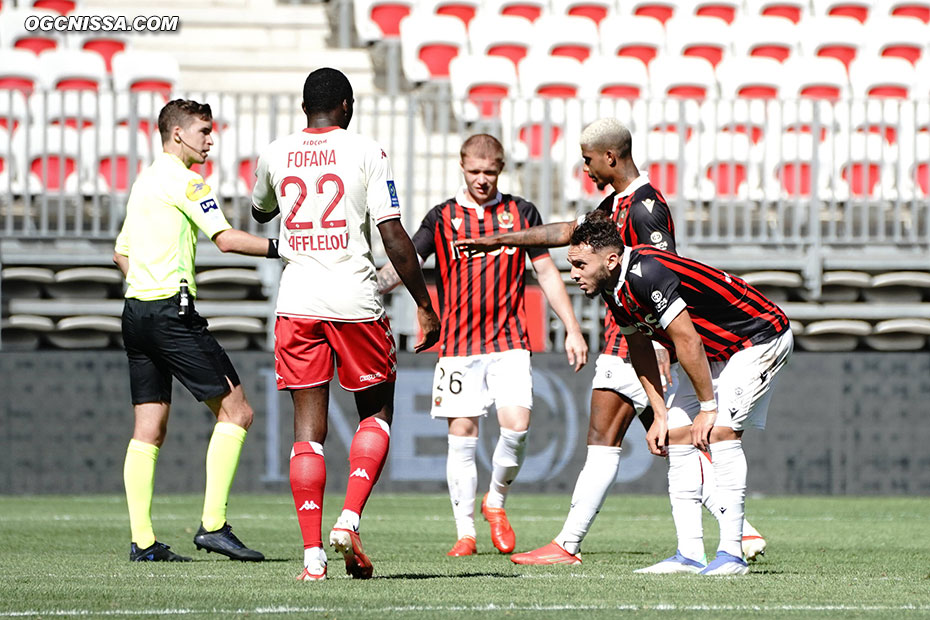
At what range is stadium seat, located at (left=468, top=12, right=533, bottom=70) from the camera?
16109 mm

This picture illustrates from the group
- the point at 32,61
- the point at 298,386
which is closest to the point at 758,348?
the point at 298,386

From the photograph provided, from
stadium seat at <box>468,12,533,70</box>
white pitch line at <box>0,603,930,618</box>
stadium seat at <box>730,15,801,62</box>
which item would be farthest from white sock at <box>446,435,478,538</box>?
stadium seat at <box>730,15,801,62</box>

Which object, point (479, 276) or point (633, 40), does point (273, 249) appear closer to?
point (479, 276)

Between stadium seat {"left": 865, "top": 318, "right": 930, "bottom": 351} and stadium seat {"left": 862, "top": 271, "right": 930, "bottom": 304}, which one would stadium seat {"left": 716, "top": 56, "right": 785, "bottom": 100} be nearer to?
stadium seat {"left": 862, "top": 271, "right": 930, "bottom": 304}

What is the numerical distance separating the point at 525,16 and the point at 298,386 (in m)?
11.8

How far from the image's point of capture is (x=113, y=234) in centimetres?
1270

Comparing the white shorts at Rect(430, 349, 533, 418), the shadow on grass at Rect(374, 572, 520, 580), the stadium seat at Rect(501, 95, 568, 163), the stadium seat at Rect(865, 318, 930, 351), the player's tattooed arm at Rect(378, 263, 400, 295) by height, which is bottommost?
the shadow on grass at Rect(374, 572, 520, 580)

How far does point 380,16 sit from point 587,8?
2.32 meters

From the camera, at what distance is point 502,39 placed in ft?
53.0

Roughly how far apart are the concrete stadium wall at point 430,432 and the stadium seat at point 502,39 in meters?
4.89

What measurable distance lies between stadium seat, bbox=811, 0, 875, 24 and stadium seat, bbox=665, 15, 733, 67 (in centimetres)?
143

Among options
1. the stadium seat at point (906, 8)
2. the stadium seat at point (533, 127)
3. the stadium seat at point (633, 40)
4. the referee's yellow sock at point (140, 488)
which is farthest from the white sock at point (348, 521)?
the stadium seat at point (906, 8)

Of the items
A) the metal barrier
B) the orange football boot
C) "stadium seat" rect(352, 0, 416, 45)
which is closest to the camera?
the orange football boot

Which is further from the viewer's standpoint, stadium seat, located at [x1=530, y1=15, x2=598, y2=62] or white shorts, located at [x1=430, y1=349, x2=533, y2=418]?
stadium seat, located at [x1=530, y1=15, x2=598, y2=62]
